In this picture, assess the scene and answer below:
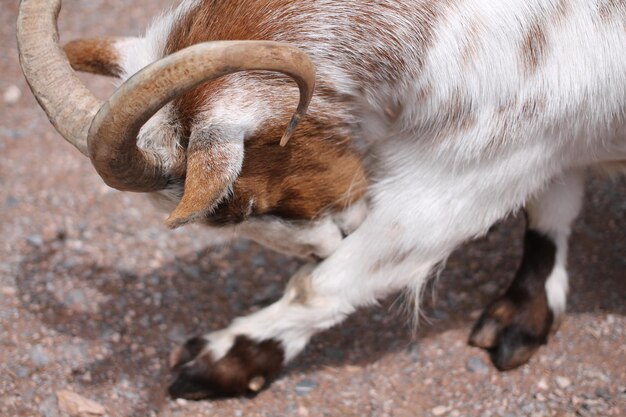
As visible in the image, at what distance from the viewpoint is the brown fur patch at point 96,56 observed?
270 centimetres

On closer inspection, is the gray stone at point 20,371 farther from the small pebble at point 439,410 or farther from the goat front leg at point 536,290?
the goat front leg at point 536,290

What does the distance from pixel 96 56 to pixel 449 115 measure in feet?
3.54

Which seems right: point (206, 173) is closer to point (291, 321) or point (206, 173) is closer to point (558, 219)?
point (291, 321)

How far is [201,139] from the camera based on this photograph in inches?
92.1

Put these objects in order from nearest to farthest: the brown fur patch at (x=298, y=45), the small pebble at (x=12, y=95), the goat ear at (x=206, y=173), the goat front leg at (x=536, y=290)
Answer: the goat ear at (x=206, y=173) → the brown fur patch at (x=298, y=45) → the goat front leg at (x=536, y=290) → the small pebble at (x=12, y=95)

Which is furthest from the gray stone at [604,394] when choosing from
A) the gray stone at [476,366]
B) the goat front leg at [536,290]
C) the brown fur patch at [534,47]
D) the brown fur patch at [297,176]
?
the brown fur patch at [534,47]

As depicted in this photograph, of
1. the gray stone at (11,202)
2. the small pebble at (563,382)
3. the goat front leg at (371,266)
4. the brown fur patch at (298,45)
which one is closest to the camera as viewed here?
the brown fur patch at (298,45)

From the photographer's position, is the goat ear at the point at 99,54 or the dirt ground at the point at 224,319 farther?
the dirt ground at the point at 224,319

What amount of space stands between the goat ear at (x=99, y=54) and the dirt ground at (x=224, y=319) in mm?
1036

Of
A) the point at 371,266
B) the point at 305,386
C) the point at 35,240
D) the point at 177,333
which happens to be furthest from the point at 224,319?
the point at 35,240

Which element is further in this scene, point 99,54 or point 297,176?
point 99,54

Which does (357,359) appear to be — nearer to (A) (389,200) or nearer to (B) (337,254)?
(B) (337,254)

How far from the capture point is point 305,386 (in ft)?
10.2

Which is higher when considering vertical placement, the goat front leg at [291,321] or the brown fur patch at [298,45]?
the brown fur patch at [298,45]
